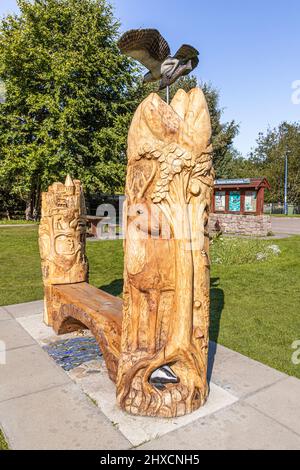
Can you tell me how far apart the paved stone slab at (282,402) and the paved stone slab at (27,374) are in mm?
1888

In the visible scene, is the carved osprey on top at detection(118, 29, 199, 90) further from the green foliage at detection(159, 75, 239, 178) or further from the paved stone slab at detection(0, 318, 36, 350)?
the green foliage at detection(159, 75, 239, 178)

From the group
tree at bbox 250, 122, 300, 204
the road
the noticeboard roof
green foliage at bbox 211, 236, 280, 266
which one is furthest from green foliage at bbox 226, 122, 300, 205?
green foliage at bbox 211, 236, 280, 266

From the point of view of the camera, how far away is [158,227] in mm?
2904

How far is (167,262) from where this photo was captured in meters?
2.95

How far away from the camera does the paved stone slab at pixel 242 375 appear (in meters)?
3.46

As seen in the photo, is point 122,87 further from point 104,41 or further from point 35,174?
point 35,174

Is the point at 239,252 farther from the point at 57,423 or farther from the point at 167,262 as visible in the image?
the point at 57,423

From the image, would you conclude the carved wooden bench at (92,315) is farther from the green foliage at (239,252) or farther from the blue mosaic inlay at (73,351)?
the green foliage at (239,252)

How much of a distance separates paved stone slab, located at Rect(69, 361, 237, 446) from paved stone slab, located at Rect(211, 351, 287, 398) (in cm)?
16

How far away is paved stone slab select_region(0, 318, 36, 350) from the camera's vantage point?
→ 4.57 meters

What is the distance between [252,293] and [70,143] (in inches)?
556

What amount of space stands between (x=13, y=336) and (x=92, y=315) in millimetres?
1710

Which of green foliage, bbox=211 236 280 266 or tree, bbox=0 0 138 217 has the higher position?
tree, bbox=0 0 138 217
